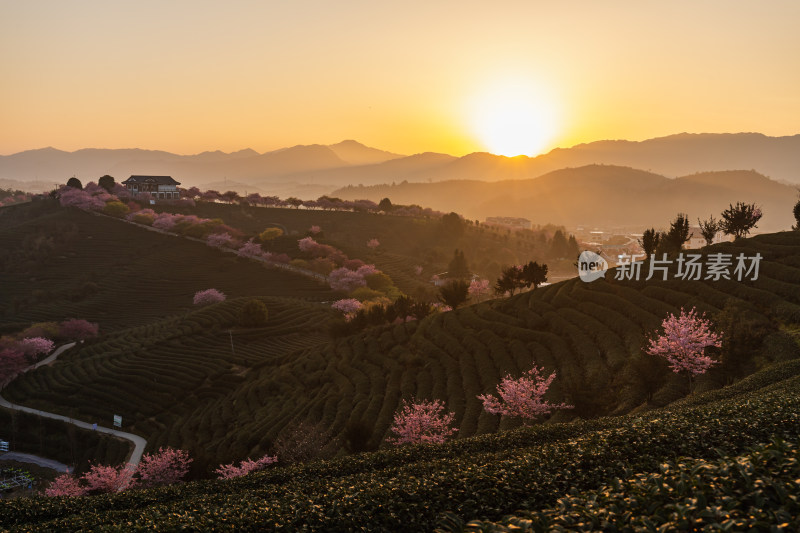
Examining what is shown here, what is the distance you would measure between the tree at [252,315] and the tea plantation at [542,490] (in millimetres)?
65555

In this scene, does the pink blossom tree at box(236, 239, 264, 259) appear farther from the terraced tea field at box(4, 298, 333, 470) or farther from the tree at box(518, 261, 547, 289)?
the tree at box(518, 261, 547, 289)

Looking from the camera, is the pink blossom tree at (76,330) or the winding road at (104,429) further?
the pink blossom tree at (76,330)

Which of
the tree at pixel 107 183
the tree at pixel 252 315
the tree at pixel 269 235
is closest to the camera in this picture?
the tree at pixel 252 315

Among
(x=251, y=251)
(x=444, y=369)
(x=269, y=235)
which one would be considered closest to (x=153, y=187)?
(x=269, y=235)

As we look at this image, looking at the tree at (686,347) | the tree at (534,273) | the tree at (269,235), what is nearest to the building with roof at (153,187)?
the tree at (269,235)

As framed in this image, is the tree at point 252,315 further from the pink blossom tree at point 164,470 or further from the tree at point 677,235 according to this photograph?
the tree at point 677,235

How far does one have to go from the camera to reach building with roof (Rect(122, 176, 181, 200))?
190500 millimetres

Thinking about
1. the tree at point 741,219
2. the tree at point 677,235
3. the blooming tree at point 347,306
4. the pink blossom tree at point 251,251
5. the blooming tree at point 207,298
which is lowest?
the blooming tree at point 207,298

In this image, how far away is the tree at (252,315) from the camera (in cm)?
8700

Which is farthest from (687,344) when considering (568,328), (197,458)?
(197,458)

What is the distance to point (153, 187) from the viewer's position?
192 meters

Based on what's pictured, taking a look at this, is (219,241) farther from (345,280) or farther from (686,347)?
(686,347)

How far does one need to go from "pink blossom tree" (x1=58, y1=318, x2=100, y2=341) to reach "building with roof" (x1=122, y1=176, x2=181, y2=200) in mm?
112955

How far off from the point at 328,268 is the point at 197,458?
84.7 m
